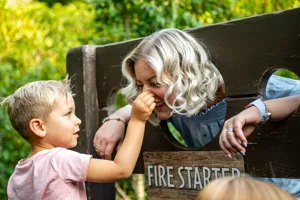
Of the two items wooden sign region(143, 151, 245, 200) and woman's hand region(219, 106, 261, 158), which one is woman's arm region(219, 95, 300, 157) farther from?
wooden sign region(143, 151, 245, 200)

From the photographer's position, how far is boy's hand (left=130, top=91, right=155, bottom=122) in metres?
2.23

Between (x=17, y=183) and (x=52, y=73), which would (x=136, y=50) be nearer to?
(x=17, y=183)

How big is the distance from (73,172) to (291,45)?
85 cm

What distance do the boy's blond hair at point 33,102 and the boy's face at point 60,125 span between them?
0.02 m

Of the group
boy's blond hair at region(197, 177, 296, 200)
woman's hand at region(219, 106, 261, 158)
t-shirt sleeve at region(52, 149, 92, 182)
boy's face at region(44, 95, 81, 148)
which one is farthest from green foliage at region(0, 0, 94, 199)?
boy's blond hair at region(197, 177, 296, 200)

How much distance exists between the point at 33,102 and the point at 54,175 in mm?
282

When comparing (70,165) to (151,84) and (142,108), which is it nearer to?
(142,108)

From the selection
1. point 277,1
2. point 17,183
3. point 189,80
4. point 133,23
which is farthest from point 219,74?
point 277,1

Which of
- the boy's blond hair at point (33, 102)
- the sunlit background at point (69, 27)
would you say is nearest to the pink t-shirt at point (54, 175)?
the boy's blond hair at point (33, 102)

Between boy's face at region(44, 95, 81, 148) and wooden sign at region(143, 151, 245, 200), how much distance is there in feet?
1.68

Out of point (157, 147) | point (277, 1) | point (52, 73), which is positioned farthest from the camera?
point (52, 73)

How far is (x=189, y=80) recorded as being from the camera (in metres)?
2.36

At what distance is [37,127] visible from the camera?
2184 mm

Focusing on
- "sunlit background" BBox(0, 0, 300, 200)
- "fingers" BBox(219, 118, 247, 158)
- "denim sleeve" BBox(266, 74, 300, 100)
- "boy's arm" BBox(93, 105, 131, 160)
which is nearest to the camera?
"fingers" BBox(219, 118, 247, 158)
